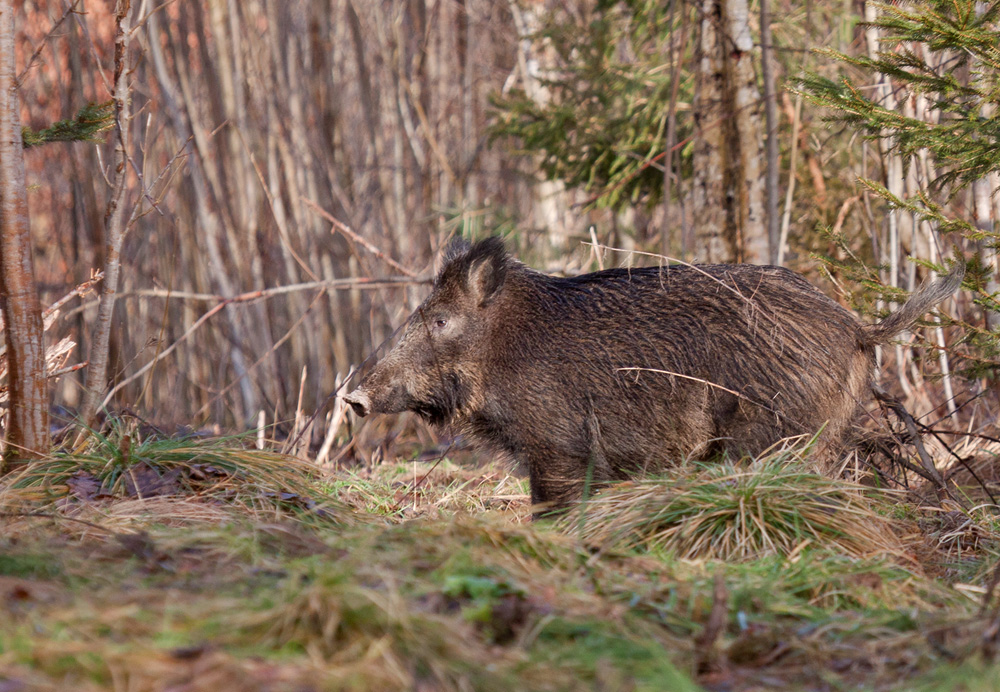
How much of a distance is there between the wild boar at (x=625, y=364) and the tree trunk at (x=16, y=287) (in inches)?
55.7

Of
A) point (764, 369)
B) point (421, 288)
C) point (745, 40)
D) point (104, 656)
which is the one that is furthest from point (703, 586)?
point (421, 288)

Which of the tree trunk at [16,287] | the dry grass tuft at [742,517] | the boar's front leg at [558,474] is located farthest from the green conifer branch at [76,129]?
the dry grass tuft at [742,517]

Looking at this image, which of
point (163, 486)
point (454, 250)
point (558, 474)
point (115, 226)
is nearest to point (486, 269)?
point (454, 250)

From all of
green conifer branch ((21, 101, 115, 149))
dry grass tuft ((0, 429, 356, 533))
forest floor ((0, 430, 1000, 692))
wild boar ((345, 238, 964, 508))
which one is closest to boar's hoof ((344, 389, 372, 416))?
wild boar ((345, 238, 964, 508))

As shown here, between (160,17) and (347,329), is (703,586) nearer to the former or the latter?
(347,329)

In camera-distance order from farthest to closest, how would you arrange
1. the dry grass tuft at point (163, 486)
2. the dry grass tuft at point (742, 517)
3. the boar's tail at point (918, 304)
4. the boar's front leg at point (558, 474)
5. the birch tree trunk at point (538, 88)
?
the birch tree trunk at point (538, 88) < the boar's front leg at point (558, 474) < the boar's tail at point (918, 304) < the dry grass tuft at point (163, 486) < the dry grass tuft at point (742, 517)

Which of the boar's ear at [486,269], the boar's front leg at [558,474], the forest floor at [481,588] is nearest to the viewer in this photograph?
the forest floor at [481,588]

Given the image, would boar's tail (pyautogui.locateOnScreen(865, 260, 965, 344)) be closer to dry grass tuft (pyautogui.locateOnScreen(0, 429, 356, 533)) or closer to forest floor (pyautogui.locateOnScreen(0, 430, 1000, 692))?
forest floor (pyautogui.locateOnScreen(0, 430, 1000, 692))

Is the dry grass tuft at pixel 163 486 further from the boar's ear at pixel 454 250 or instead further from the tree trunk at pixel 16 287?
the boar's ear at pixel 454 250

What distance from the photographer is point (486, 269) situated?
16.3ft

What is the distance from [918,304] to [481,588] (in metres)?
2.72

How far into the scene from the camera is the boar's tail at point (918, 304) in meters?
4.14

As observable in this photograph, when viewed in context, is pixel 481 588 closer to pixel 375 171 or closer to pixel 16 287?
pixel 16 287

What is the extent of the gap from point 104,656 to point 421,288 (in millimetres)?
8124
